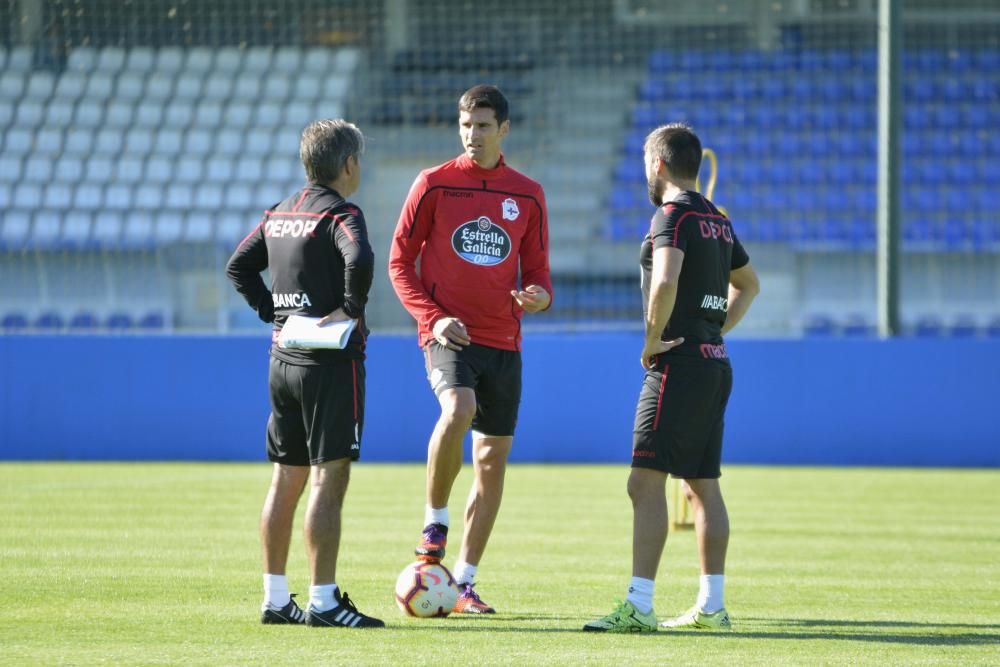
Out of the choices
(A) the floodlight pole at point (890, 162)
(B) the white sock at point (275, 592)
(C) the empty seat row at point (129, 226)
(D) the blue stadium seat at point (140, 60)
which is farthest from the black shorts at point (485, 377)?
(D) the blue stadium seat at point (140, 60)

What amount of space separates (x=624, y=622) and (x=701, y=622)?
343 millimetres

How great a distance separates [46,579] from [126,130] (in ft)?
44.5

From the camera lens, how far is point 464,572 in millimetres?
5867

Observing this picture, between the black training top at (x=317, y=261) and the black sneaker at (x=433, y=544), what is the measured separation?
2.62ft

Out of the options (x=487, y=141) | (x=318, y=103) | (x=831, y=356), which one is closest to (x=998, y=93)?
(x=831, y=356)

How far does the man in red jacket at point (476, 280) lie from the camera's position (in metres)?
5.90

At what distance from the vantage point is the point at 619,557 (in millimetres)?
7520

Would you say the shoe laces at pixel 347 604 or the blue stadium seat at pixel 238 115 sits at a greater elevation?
the blue stadium seat at pixel 238 115

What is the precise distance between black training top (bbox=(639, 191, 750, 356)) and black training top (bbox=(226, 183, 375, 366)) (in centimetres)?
106

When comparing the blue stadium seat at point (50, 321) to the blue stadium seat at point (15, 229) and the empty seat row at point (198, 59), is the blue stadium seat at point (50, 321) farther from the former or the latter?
the empty seat row at point (198, 59)

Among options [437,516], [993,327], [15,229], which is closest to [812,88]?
[993,327]

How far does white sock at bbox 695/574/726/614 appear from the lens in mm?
5297

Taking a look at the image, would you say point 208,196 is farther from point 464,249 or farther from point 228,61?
point 464,249

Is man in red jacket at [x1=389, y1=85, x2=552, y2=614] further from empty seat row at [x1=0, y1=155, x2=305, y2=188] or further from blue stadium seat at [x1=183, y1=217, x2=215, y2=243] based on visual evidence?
empty seat row at [x1=0, y1=155, x2=305, y2=188]
